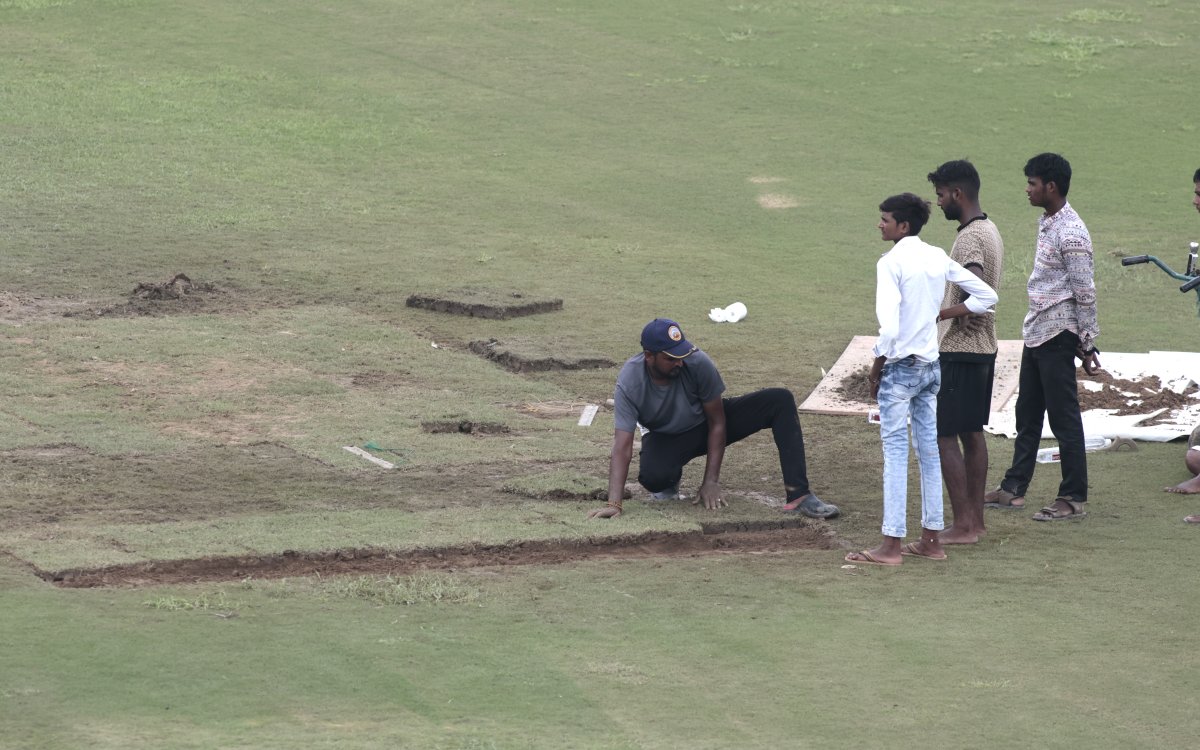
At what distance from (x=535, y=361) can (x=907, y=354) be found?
20.4 feet

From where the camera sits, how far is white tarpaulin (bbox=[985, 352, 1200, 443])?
12.3 meters

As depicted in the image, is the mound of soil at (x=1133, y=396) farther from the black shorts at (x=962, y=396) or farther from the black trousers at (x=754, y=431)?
the black trousers at (x=754, y=431)

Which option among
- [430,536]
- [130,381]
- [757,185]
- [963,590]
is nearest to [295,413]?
[130,381]

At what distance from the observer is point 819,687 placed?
7.02m

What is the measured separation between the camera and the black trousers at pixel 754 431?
10.1 m

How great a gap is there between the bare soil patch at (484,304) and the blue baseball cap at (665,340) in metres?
7.20

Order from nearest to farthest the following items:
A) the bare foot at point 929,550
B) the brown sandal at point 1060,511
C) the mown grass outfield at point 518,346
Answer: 1. the mown grass outfield at point 518,346
2. the bare foot at point 929,550
3. the brown sandal at point 1060,511

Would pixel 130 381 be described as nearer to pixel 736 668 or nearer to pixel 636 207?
pixel 736 668

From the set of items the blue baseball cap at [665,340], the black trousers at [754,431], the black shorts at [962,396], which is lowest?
the black trousers at [754,431]

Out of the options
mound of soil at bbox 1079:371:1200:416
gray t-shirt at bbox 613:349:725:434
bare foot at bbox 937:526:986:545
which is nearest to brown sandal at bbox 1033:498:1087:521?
bare foot at bbox 937:526:986:545

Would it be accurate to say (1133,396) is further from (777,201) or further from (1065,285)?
(777,201)

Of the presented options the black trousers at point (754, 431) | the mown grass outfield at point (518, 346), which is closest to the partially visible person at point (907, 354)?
the mown grass outfield at point (518, 346)

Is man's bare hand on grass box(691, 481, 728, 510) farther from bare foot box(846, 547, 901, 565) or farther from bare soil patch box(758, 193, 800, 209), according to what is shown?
bare soil patch box(758, 193, 800, 209)

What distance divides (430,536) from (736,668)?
2.38 metres
